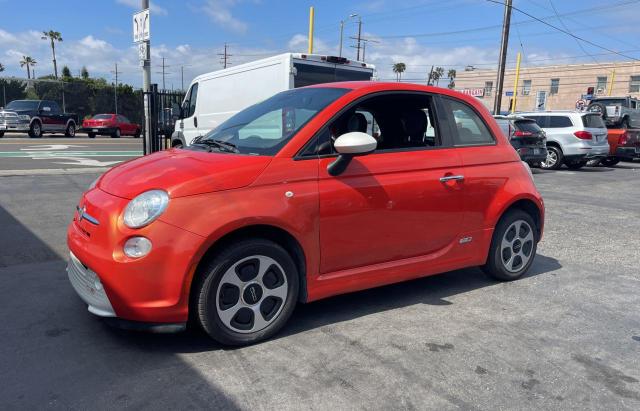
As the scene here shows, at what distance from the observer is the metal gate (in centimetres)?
1154

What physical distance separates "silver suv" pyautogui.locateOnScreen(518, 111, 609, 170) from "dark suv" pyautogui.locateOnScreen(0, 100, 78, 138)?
20854mm

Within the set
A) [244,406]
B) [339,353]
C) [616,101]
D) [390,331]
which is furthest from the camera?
[616,101]

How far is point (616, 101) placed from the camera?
66.0ft

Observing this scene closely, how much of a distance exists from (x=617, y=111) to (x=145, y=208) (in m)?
20.5

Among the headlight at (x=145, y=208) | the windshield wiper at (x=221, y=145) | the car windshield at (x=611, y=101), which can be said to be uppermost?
the car windshield at (x=611, y=101)

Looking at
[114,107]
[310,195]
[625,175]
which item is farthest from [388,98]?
[114,107]

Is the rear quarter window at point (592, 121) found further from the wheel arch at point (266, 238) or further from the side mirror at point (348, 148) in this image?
the wheel arch at point (266, 238)

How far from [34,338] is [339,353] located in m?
2.01

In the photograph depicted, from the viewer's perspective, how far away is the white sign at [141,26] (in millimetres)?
10842

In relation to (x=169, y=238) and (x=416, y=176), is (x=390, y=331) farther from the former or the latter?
(x=169, y=238)

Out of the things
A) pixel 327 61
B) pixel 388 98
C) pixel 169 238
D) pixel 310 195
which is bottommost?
pixel 169 238

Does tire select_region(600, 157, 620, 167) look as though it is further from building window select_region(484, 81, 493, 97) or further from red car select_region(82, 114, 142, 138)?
building window select_region(484, 81, 493, 97)

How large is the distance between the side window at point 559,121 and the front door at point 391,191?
45.6ft

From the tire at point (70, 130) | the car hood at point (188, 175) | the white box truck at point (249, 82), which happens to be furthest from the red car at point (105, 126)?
the car hood at point (188, 175)
